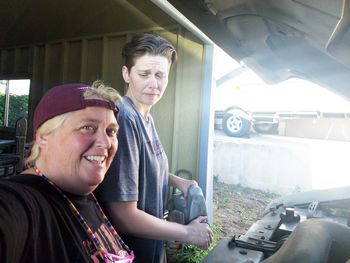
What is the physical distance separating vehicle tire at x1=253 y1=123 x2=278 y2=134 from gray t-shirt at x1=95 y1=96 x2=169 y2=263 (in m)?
7.29

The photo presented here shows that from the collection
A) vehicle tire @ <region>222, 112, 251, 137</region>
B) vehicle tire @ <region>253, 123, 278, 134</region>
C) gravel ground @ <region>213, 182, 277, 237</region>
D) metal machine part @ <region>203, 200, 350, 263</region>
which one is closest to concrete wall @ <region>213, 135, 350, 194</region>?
gravel ground @ <region>213, 182, 277, 237</region>

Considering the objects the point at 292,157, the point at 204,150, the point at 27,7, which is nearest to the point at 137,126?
the point at 204,150

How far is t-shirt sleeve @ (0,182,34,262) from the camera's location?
711 mm

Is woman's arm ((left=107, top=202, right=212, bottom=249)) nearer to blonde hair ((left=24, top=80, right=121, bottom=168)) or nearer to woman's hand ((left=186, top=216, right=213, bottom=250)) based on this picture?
woman's hand ((left=186, top=216, right=213, bottom=250))

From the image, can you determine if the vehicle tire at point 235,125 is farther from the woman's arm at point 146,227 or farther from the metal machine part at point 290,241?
the woman's arm at point 146,227

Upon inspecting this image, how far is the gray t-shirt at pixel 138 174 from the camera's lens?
1268 millimetres

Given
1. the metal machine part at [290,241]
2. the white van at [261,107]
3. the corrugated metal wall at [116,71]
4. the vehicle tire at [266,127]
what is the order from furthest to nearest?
the vehicle tire at [266,127] → the white van at [261,107] → the corrugated metal wall at [116,71] → the metal machine part at [290,241]

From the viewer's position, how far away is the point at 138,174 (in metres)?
1.37

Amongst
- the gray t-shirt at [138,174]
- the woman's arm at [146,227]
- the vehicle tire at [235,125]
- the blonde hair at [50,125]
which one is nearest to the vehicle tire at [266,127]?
the vehicle tire at [235,125]

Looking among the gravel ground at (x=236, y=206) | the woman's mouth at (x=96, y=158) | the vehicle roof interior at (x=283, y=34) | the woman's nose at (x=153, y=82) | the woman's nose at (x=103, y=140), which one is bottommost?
the gravel ground at (x=236, y=206)

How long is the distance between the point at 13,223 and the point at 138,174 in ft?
2.18

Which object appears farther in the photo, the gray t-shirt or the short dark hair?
the short dark hair

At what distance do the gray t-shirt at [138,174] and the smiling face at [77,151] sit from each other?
23 centimetres

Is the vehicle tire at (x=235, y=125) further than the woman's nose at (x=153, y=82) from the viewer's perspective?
Yes
